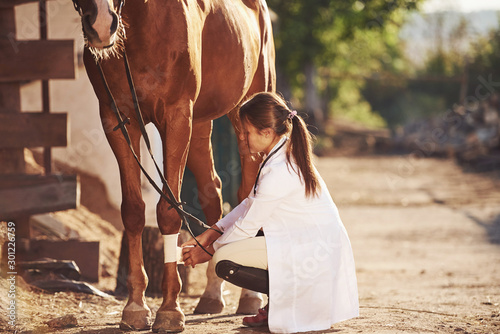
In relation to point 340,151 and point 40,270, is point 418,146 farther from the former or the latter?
point 40,270

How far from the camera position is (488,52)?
26688 millimetres

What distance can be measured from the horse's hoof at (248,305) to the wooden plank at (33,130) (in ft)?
7.53

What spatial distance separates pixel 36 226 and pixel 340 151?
64.6ft

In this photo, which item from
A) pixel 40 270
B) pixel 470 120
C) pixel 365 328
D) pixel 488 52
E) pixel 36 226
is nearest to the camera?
pixel 365 328

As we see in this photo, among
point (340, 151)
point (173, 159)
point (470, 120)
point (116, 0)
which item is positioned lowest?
point (340, 151)

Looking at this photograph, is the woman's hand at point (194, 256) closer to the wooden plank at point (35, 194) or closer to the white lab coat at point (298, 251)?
the white lab coat at point (298, 251)

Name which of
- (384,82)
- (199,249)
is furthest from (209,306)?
(384,82)

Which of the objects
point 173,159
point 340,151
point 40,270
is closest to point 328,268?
point 173,159

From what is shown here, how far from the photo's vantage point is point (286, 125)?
3.95 meters

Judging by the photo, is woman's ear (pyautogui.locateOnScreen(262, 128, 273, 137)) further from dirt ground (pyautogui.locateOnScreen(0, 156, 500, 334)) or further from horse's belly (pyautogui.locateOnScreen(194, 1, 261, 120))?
dirt ground (pyautogui.locateOnScreen(0, 156, 500, 334))

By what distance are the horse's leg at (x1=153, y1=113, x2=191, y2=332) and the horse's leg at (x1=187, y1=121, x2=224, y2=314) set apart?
2.97 ft

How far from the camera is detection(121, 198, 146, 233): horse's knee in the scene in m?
4.20

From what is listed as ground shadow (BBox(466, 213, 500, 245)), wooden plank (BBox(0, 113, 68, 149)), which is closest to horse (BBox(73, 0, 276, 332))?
wooden plank (BBox(0, 113, 68, 149))

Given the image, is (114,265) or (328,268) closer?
(328,268)
